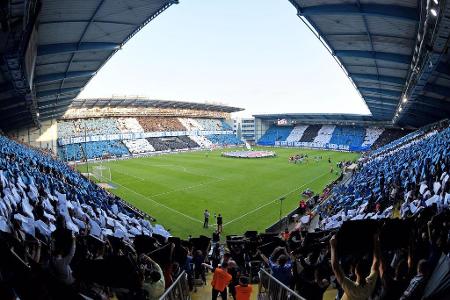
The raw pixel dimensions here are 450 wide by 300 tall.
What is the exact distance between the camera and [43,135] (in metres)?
58.2

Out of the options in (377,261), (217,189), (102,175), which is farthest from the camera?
(102,175)

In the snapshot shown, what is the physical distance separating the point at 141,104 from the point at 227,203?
52.7 m

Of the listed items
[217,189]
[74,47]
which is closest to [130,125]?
[217,189]

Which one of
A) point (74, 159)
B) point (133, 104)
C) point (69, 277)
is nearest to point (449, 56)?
point (69, 277)

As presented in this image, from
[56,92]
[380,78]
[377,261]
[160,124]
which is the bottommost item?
[377,261]

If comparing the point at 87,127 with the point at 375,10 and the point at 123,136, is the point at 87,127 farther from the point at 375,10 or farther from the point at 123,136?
the point at 375,10

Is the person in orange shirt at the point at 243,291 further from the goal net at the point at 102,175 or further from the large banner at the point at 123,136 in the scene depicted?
the large banner at the point at 123,136

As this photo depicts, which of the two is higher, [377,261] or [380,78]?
[380,78]

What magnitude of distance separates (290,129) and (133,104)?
135 feet

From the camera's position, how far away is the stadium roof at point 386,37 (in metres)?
13.3

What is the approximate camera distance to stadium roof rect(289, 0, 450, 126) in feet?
43.5

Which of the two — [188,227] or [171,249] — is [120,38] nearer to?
[188,227]

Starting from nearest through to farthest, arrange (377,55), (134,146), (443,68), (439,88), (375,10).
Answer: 1. (375,10)
2. (443,68)
3. (377,55)
4. (439,88)
5. (134,146)

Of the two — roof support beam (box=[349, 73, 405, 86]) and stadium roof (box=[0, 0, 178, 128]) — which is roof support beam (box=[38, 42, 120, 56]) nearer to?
stadium roof (box=[0, 0, 178, 128])
